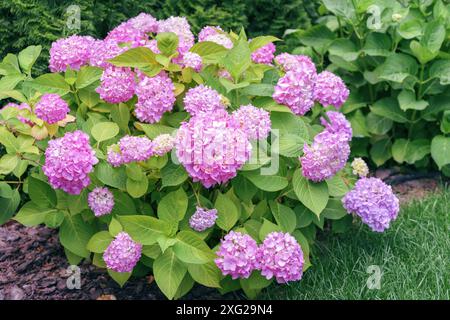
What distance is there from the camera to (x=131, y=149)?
8.23ft

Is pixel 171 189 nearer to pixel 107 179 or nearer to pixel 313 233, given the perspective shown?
pixel 107 179

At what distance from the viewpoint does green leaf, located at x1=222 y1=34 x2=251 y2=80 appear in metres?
2.80

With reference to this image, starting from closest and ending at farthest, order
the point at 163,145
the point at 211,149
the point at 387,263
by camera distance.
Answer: the point at 211,149 < the point at 163,145 < the point at 387,263

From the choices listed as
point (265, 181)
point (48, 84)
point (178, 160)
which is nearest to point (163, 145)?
point (178, 160)

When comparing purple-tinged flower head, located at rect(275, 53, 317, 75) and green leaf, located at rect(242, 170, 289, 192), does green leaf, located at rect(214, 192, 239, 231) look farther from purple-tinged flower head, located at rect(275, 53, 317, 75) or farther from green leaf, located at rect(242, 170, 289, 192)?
purple-tinged flower head, located at rect(275, 53, 317, 75)

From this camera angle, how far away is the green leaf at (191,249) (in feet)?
8.17

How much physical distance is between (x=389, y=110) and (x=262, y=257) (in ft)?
5.94

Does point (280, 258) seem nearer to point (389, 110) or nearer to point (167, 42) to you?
point (167, 42)

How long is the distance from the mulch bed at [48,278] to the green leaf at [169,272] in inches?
16.6

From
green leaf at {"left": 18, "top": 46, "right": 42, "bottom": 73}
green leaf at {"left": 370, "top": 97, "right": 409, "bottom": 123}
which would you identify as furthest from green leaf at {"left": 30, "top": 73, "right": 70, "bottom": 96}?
green leaf at {"left": 370, "top": 97, "right": 409, "bottom": 123}

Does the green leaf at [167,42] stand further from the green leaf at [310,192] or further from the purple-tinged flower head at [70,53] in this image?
the green leaf at [310,192]

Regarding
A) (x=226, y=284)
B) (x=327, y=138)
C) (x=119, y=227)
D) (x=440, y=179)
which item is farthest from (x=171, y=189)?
(x=440, y=179)

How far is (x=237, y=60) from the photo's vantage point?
2.81m

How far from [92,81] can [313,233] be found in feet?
3.78
